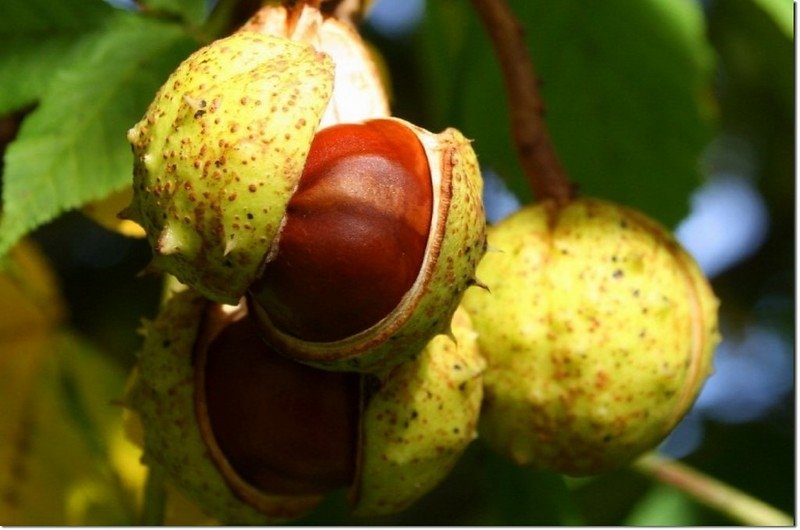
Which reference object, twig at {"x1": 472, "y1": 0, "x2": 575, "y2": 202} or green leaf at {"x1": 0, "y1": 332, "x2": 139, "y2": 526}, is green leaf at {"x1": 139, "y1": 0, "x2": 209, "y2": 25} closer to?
twig at {"x1": 472, "y1": 0, "x2": 575, "y2": 202}

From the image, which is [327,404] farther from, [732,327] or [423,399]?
[732,327]

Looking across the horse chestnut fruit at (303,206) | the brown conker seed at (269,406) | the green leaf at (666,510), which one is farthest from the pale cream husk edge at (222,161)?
the green leaf at (666,510)

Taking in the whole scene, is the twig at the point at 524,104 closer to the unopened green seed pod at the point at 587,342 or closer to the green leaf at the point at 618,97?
the unopened green seed pod at the point at 587,342

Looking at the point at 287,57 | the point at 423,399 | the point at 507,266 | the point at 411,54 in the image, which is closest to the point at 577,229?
the point at 507,266

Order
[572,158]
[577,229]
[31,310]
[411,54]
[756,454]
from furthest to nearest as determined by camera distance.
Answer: [411,54], [756,454], [31,310], [572,158], [577,229]

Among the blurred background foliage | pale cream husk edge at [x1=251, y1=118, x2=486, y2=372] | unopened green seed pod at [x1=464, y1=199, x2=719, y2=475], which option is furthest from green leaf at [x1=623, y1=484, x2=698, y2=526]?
pale cream husk edge at [x1=251, y1=118, x2=486, y2=372]

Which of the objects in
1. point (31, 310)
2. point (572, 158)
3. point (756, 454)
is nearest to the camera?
point (572, 158)
